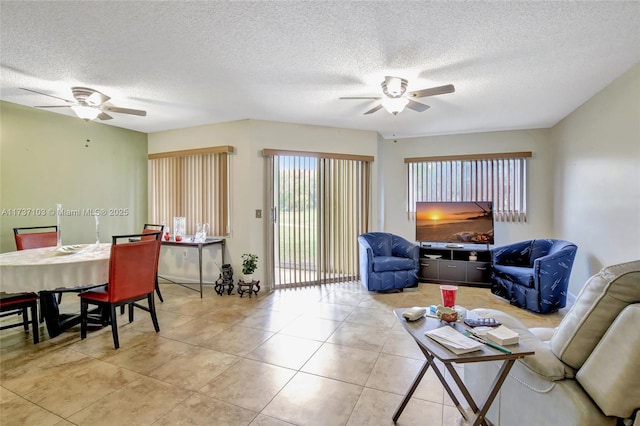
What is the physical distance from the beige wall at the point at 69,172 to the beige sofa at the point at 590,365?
5.53 meters

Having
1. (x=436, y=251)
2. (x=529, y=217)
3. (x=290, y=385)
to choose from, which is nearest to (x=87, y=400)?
(x=290, y=385)

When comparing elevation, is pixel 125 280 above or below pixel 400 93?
below

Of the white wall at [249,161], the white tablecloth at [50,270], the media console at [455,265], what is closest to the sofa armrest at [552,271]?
the media console at [455,265]

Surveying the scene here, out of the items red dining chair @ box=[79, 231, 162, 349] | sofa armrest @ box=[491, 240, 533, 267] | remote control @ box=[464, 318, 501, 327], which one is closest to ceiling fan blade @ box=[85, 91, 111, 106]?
red dining chair @ box=[79, 231, 162, 349]

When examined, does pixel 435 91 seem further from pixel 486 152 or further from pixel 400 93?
pixel 486 152

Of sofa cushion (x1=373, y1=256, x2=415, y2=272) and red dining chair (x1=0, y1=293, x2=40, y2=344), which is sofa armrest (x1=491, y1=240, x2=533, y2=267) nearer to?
sofa cushion (x1=373, y1=256, x2=415, y2=272)

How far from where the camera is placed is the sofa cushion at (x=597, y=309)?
1.18 meters

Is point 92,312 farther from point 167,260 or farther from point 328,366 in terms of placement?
point 328,366

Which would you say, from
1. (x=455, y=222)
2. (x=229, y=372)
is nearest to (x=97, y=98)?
(x=229, y=372)

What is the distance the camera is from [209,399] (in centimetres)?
198

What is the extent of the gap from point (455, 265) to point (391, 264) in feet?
4.10

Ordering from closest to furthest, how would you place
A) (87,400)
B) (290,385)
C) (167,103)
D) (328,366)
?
1. (87,400)
2. (290,385)
3. (328,366)
4. (167,103)

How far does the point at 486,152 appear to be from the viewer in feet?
17.0

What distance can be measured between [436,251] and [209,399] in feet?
13.5
